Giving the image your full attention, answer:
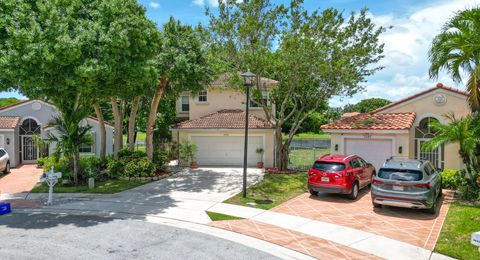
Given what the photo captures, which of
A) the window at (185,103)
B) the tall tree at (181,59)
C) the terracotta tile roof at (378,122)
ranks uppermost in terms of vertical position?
the tall tree at (181,59)

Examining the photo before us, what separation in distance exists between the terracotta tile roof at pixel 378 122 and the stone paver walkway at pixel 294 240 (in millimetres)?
9774

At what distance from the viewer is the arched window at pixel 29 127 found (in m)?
24.2

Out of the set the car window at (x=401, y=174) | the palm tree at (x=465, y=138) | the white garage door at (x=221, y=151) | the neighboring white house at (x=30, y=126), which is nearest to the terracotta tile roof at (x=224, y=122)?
the white garage door at (x=221, y=151)

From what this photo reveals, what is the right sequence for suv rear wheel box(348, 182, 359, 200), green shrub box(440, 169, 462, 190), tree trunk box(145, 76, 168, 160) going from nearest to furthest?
suv rear wheel box(348, 182, 359, 200) < green shrub box(440, 169, 462, 190) < tree trunk box(145, 76, 168, 160)

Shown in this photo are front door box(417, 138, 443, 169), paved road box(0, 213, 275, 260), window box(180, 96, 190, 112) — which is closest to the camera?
paved road box(0, 213, 275, 260)

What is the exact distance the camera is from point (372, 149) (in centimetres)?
1814

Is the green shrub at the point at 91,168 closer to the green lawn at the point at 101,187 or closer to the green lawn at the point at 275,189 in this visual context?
the green lawn at the point at 101,187

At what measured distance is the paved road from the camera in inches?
316

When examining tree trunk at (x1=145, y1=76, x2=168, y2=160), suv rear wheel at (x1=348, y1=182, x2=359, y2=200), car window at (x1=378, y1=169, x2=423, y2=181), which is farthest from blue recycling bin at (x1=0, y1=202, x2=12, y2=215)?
car window at (x1=378, y1=169, x2=423, y2=181)

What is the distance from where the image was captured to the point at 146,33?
557 inches

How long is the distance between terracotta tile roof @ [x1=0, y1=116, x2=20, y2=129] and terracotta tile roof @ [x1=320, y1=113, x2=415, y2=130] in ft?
66.3

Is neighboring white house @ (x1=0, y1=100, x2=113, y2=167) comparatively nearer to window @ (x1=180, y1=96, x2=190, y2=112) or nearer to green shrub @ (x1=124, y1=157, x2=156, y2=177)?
window @ (x1=180, y1=96, x2=190, y2=112)

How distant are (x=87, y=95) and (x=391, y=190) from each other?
12789mm

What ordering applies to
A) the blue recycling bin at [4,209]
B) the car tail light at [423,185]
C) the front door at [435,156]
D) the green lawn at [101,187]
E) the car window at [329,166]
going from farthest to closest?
the front door at [435,156]
the green lawn at [101,187]
the car window at [329,166]
the blue recycling bin at [4,209]
the car tail light at [423,185]
